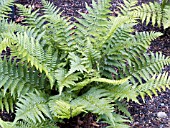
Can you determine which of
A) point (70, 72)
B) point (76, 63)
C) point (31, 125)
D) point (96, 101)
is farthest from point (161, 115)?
point (31, 125)

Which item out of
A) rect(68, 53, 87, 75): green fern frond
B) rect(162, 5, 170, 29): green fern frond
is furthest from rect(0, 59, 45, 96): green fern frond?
rect(162, 5, 170, 29): green fern frond

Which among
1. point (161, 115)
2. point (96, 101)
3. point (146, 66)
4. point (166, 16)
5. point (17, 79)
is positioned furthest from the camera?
point (166, 16)

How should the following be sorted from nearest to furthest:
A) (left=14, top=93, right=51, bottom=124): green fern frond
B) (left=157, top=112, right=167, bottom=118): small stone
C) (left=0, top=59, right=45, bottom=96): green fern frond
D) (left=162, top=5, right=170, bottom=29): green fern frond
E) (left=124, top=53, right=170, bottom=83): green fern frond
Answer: (left=14, top=93, right=51, bottom=124): green fern frond
(left=0, top=59, right=45, bottom=96): green fern frond
(left=124, top=53, right=170, bottom=83): green fern frond
(left=157, top=112, right=167, bottom=118): small stone
(left=162, top=5, right=170, bottom=29): green fern frond

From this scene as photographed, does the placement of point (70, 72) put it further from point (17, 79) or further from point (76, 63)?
point (17, 79)

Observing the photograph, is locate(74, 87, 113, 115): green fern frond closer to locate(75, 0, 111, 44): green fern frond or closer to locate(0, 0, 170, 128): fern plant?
locate(0, 0, 170, 128): fern plant

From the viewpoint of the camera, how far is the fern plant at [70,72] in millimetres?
3174

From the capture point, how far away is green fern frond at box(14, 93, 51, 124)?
3.04 m

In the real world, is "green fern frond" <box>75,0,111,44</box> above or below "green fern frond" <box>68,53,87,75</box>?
above

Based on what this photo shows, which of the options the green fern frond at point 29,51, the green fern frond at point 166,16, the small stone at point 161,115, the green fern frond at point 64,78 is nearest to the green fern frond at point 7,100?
the green fern frond at point 29,51

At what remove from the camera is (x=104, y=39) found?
3533 mm

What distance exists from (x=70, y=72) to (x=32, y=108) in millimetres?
473

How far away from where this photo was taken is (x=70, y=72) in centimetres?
313

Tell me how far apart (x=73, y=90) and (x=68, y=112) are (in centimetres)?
36

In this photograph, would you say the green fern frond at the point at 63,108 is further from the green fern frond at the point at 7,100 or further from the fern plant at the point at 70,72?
the green fern frond at the point at 7,100
